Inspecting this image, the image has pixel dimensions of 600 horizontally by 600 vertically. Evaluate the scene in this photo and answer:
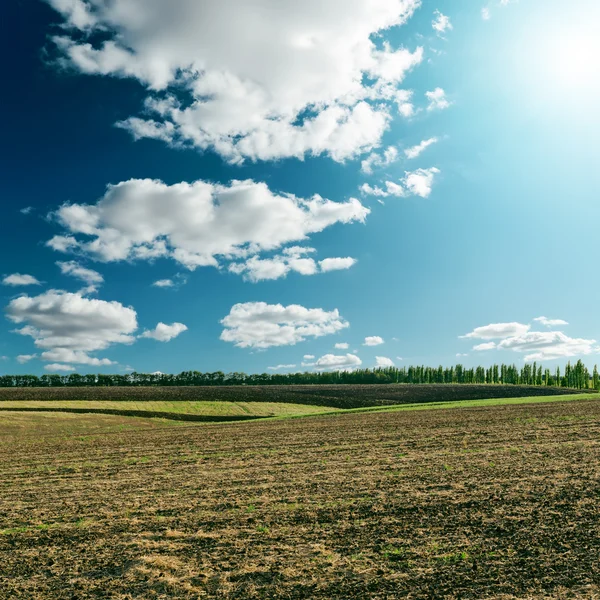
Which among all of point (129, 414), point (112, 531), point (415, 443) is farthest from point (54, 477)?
point (129, 414)

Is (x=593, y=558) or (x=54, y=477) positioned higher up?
(x=593, y=558)

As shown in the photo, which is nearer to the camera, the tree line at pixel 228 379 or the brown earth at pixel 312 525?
the brown earth at pixel 312 525

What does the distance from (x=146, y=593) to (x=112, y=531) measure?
385 centimetres

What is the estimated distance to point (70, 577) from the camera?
956 cm

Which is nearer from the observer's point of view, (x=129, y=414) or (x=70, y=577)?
(x=70, y=577)

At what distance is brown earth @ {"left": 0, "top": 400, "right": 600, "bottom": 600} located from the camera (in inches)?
350

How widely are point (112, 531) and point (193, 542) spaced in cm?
251

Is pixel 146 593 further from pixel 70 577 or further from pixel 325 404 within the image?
pixel 325 404

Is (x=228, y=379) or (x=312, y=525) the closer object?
(x=312, y=525)

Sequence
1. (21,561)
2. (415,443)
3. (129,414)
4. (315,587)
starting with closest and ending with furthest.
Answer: (315,587) → (21,561) → (415,443) → (129,414)

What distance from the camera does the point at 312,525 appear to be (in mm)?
11844

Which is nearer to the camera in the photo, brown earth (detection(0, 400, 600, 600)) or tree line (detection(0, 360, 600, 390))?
brown earth (detection(0, 400, 600, 600))

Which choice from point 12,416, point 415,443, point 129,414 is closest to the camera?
point 415,443

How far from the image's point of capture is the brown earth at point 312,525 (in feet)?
29.2
